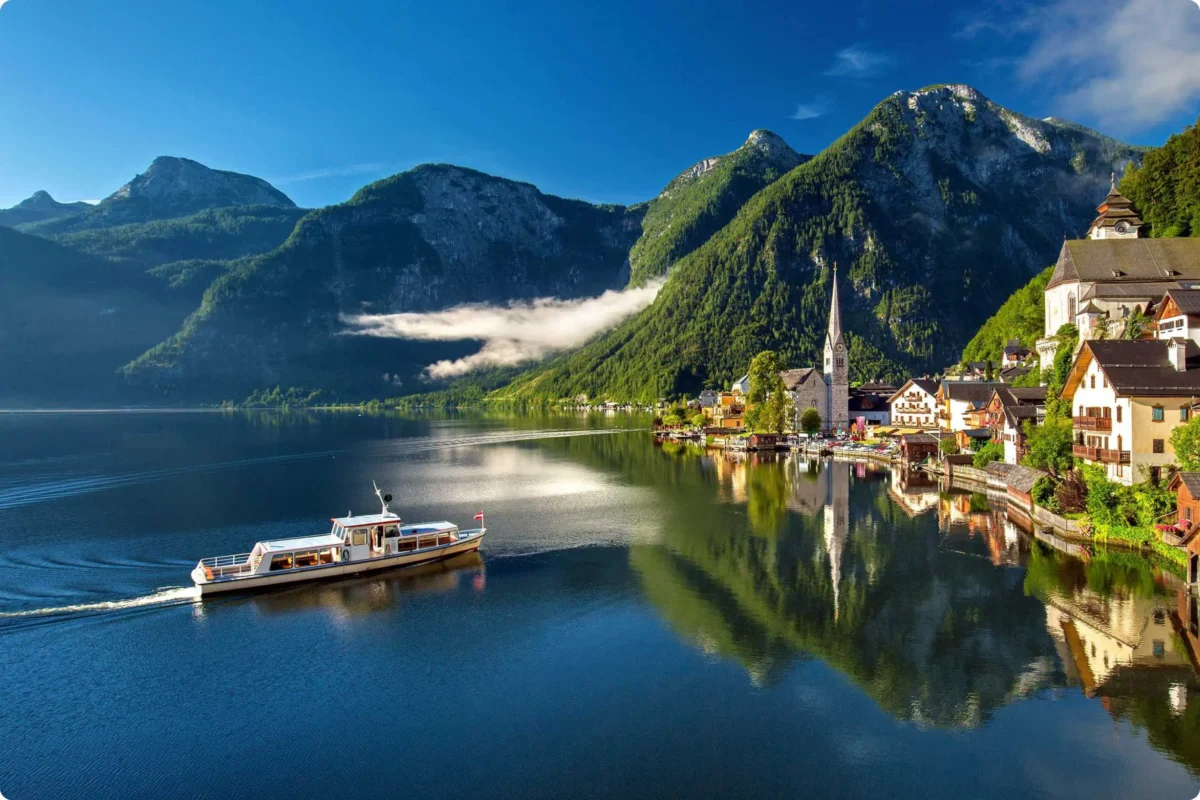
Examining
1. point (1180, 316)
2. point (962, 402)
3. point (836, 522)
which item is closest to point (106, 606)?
point (836, 522)

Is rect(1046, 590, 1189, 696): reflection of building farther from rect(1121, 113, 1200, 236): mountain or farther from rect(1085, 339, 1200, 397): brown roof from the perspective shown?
rect(1121, 113, 1200, 236): mountain

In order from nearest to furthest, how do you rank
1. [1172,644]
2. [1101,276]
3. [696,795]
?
[696,795]
[1172,644]
[1101,276]

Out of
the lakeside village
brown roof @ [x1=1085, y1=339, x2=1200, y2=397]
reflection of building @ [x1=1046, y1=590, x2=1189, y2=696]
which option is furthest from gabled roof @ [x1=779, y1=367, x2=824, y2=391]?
reflection of building @ [x1=1046, y1=590, x2=1189, y2=696]

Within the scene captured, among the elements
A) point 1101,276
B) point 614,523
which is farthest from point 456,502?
point 1101,276

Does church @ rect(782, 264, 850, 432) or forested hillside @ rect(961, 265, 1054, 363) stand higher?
forested hillside @ rect(961, 265, 1054, 363)

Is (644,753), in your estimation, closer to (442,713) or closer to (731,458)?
(442,713)

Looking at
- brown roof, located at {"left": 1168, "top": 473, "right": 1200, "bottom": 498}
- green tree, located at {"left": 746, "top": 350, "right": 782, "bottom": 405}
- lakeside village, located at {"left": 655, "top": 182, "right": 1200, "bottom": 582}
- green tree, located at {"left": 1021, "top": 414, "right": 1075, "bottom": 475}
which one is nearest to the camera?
brown roof, located at {"left": 1168, "top": 473, "right": 1200, "bottom": 498}
